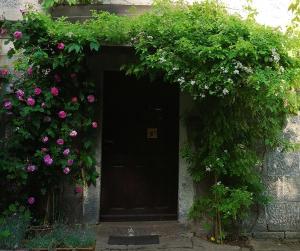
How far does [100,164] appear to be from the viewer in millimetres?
6426

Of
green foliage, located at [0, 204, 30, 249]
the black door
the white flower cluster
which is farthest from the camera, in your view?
the black door

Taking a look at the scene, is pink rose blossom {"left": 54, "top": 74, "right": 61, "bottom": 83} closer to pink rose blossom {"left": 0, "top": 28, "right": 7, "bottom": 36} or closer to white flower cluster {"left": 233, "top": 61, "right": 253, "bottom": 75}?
pink rose blossom {"left": 0, "top": 28, "right": 7, "bottom": 36}

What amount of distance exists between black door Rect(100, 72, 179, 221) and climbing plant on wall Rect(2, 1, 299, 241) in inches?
18.2

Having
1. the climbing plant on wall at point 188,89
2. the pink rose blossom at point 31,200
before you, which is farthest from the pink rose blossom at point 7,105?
the pink rose blossom at point 31,200

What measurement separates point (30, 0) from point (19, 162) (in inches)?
97.8

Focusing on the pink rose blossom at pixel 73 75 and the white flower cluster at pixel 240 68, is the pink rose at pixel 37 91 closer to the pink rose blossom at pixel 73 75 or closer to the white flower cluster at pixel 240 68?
the pink rose blossom at pixel 73 75

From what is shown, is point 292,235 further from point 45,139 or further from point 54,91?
point 54,91

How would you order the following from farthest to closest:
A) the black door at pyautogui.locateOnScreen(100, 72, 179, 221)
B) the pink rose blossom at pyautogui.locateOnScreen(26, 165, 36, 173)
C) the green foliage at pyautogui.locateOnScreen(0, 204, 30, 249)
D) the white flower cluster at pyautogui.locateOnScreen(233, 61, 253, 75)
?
the black door at pyautogui.locateOnScreen(100, 72, 179, 221) < the pink rose blossom at pyautogui.locateOnScreen(26, 165, 36, 173) < the green foliage at pyautogui.locateOnScreen(0, 204, 30, 249) < the white flower cluster at pyautogui.locateOnScreen(233, 61, 253, 75)

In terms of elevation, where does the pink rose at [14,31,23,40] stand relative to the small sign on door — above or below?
above

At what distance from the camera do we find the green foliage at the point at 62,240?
17.1 feet

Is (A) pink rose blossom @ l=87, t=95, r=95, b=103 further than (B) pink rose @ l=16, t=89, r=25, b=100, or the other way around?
(A) pink rose blossom @ l=87, t=95, r=95, b=103

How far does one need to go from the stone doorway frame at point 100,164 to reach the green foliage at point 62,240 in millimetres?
858

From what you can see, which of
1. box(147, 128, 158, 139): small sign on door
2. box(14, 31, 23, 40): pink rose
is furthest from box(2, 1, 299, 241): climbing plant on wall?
box(147, 128, 158, 139): small sign on door

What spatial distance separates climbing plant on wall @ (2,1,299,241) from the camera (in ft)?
16.3
